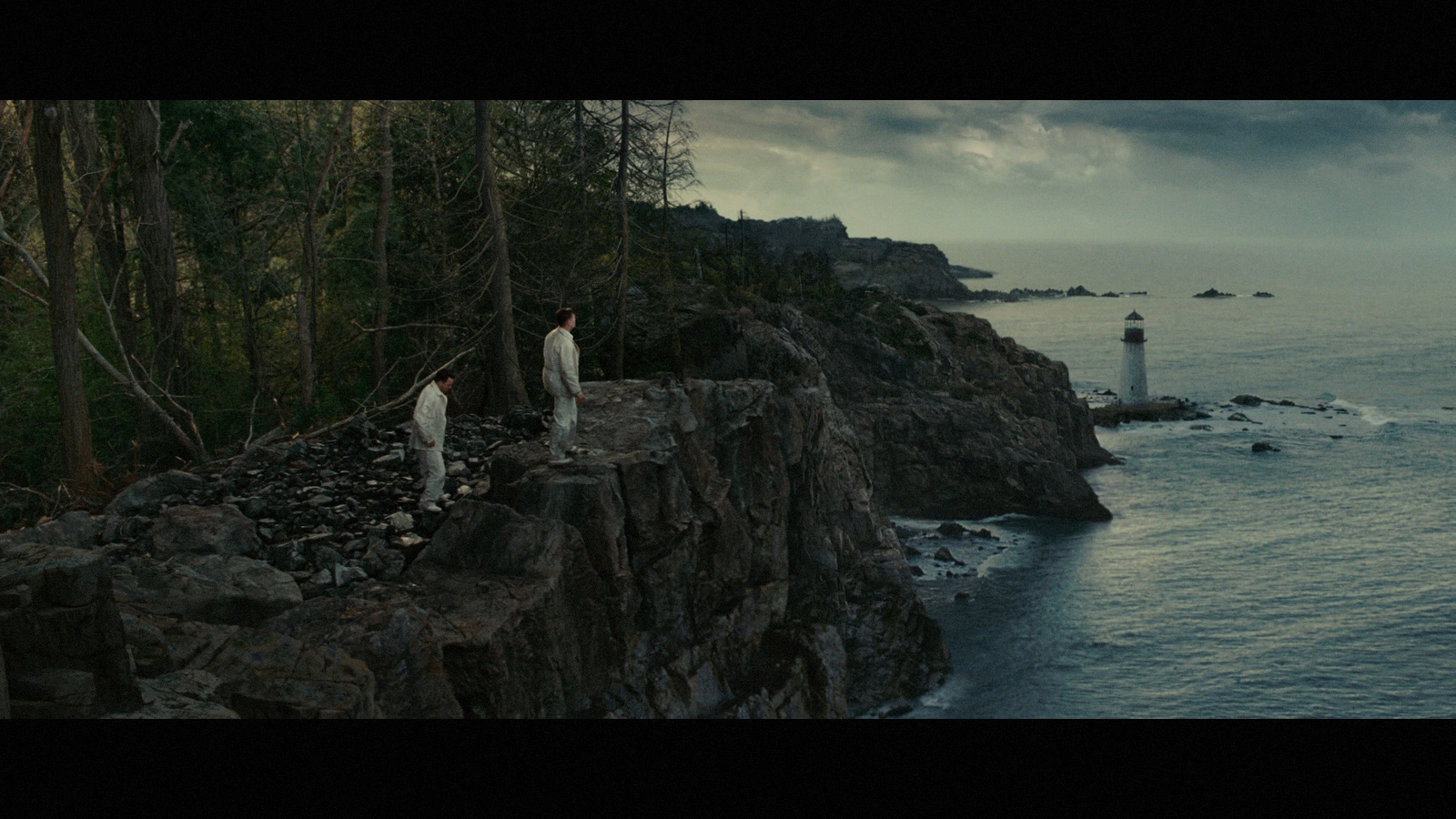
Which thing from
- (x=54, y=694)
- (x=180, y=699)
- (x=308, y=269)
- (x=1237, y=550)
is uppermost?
(x=308, y=269)

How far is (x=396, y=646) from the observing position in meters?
7.20

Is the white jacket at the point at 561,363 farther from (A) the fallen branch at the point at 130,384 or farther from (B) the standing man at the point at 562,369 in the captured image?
(A) the fallen branch at the point at 130,384

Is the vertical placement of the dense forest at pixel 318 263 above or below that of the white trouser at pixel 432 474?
above

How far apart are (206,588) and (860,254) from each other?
59633 millimetres

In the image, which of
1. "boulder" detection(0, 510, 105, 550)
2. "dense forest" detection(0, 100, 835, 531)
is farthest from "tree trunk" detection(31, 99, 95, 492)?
"boulder" detection(0, 510, 105, 550)

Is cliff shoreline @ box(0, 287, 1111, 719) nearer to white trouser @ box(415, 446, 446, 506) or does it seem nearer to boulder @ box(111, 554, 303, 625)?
boulder @ box(111, 554, 303, 625)

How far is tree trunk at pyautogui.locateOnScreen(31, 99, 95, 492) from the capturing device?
31.5 feet

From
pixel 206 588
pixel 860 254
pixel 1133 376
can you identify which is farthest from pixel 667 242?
pixel 1133 376

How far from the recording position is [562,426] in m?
9.55

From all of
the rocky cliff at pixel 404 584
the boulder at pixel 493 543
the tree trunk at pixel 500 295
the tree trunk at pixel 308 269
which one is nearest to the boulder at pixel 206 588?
the rocky cliff at pixel 404 584

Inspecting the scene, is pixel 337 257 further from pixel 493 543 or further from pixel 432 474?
pixel 493 543

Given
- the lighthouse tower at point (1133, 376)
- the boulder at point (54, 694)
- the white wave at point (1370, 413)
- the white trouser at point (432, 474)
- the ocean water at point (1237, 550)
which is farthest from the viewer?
the lighthouse tower at point (1133, 376)

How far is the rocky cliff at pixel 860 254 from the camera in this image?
4825 cm

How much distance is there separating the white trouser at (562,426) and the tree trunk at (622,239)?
524cm
